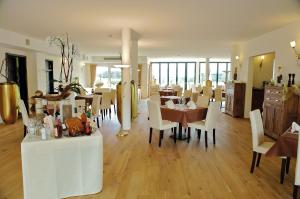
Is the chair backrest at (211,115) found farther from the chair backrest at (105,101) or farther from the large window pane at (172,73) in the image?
the large window pane at (172,73)

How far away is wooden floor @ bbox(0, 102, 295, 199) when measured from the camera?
2.73 metres

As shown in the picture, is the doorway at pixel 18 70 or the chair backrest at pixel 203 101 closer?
the chair backrest at pixel 203 101

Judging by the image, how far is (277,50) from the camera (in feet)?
18.4

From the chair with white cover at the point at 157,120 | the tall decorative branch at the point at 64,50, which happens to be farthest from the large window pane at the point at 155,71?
the tall decorative branch at the point at 64,50

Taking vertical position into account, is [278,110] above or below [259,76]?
below

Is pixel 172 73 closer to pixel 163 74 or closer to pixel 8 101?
pixel 163 74

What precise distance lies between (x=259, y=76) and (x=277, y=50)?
228 centimetres

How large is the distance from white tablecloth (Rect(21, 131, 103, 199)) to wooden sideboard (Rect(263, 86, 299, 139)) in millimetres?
4114

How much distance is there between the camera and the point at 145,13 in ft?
13.9

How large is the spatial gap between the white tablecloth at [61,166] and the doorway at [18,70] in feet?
18.7

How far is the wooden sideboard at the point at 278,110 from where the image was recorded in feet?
15.1

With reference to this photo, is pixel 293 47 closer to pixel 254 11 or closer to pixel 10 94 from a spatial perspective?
pixel 254 11

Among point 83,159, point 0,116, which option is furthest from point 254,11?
point 0,116

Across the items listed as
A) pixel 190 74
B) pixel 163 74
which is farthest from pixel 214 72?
pixel 163 74
